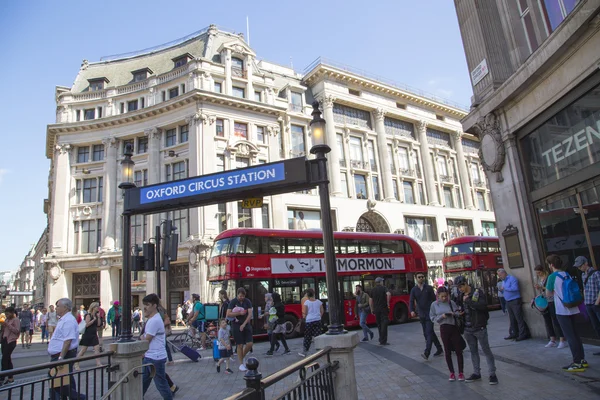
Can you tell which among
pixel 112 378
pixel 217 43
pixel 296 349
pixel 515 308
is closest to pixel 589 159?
pixel 515 308

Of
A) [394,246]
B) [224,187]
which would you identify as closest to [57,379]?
[224,187]

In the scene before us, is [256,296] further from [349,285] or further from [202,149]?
[202,149]

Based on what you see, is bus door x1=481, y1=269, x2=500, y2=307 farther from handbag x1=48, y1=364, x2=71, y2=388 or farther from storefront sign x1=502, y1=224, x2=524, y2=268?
handbag x1=48, y1=364, x2=71, y2=388

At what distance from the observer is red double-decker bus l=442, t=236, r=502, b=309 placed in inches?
843

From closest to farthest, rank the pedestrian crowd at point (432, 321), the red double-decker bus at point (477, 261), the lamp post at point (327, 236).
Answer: the lamp post at point (327, 236), the pedestrian crowd at point (432, 321), the red double-decker bus at point (477, 261)

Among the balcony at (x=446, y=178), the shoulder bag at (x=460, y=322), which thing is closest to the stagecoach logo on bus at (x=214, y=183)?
the shoulder bag at (x=460, y=322)

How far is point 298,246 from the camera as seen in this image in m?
16.3

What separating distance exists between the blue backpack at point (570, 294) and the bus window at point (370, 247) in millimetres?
11374

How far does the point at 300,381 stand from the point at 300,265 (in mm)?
12781

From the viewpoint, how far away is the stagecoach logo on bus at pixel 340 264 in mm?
15656

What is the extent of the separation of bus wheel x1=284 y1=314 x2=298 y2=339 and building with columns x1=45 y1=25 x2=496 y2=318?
474 inches

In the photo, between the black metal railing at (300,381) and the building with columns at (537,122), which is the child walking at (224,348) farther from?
the building with columns at (537,122)

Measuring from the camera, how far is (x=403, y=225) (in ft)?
127

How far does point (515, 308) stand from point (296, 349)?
20.0ft
